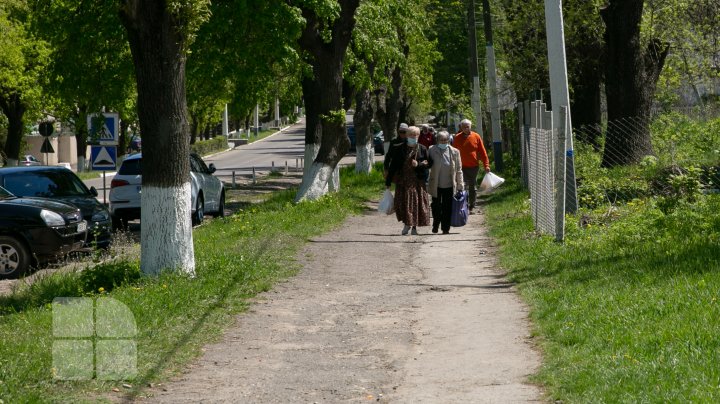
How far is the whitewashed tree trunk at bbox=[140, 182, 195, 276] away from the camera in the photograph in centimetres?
1255

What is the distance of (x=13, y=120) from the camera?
51.8m

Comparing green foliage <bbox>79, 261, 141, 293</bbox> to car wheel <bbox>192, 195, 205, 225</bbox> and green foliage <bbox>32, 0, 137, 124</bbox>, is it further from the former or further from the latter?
car wheel <bbox>192, 195, 205, 225</bbox>

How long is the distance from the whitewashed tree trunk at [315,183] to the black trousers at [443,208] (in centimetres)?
674

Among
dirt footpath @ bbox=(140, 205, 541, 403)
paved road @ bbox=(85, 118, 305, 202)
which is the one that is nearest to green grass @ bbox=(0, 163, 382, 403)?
dirt footpath @ bbox=(140, 205, 541, 403)

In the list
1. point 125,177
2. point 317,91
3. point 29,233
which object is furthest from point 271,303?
point 317,91

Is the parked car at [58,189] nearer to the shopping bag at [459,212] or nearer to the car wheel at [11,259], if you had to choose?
the car wheel at [11,259]

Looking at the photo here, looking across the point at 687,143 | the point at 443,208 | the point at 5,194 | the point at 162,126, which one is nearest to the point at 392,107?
the point at 687,143

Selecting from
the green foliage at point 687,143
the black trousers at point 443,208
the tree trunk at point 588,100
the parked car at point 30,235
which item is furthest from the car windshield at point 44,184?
the tree trunk at point 588,100

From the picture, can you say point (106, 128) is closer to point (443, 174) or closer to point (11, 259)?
point (11, 259)

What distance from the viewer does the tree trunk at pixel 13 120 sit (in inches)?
2007

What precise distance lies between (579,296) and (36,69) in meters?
42.7

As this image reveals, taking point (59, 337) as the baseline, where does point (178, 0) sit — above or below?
above

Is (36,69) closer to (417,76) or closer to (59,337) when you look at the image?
(417,76)

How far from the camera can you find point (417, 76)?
44812 millimetres
